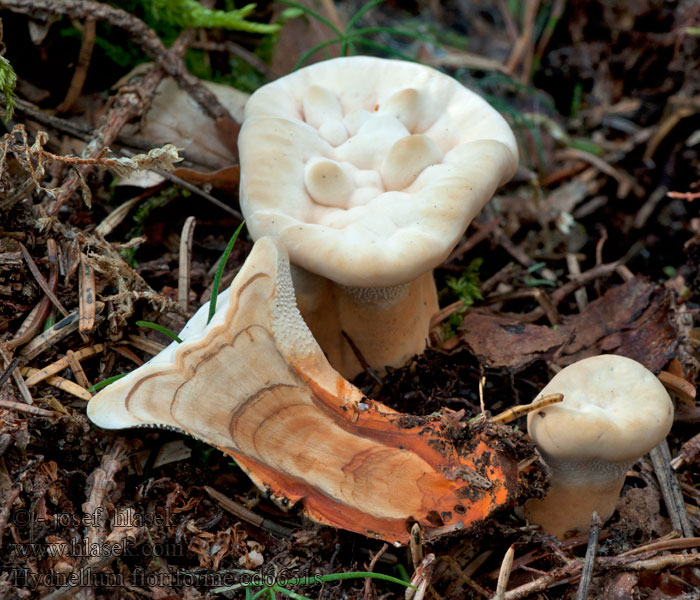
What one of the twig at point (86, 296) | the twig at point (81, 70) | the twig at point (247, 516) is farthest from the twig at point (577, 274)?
the twig at point (81, 70)

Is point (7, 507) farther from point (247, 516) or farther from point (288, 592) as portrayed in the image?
point (288, 592)

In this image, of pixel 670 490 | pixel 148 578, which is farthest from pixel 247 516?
pixel 670 490

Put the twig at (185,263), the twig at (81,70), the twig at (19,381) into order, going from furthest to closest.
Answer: the twig at (81,70) → the twig at (185,263) → the twig at (19,381)

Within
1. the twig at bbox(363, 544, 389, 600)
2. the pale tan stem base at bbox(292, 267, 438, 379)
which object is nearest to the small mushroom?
the twig at bbox(363, 544, 389, 600)

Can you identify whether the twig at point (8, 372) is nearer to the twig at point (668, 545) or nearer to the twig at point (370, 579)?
the twig at point (370, 579)

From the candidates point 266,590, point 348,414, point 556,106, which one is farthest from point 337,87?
point 556,106

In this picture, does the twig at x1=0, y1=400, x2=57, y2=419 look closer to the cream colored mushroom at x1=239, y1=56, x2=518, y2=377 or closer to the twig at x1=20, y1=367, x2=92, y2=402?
the twig at x1=20, y1=367, x2=92, y2=402
